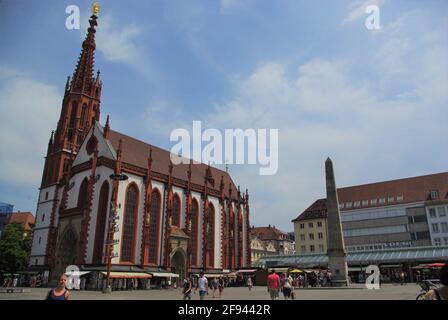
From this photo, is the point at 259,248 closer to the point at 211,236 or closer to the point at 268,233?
the point at 268,233

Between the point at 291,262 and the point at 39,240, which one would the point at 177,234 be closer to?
the point at 39,240

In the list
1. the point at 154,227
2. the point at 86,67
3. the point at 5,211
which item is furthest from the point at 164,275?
the point at 5,211

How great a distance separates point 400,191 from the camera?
66875 mm

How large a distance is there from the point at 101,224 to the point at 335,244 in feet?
87.9

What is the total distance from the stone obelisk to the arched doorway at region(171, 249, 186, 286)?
2371cm

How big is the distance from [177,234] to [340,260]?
24.5 meters

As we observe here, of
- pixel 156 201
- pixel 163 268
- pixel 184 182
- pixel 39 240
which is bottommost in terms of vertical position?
pixel 163 268

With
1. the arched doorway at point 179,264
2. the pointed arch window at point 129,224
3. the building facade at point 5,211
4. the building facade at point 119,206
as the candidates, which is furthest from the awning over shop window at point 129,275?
the building facade at point 5,211

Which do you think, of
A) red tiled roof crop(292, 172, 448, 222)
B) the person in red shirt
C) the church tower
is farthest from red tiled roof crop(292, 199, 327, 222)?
the person in red shirt

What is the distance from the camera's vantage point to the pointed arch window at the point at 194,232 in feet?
171

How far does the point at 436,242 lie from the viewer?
5897cm

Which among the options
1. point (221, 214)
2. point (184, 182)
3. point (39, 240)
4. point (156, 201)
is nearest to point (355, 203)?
point (221, 214)

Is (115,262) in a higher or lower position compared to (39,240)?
lower

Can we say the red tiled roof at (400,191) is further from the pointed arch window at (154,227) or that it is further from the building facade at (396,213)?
the pointed arch window at (154,227)
